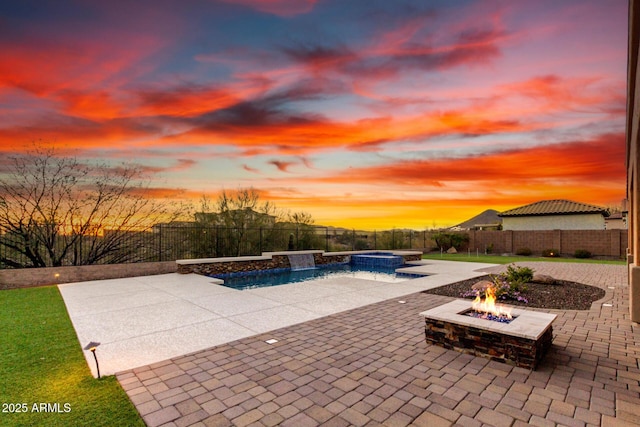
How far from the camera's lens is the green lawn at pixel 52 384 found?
8.59ft

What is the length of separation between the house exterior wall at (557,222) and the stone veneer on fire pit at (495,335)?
25348mm

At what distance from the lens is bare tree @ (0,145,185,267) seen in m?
10.2

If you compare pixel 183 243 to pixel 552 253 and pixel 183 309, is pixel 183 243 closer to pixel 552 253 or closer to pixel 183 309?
pixel 183 309

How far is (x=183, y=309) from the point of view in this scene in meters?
6.29

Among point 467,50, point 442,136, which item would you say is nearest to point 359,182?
point 442,136

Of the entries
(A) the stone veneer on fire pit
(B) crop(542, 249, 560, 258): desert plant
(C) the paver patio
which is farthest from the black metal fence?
(B) crop(542, 249, 560, 258): desert plant

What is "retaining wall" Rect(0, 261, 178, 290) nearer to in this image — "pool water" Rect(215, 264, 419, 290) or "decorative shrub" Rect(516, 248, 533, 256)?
"pool water" Rect(215, 264, 419, 290)

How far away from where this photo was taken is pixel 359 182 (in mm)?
16375

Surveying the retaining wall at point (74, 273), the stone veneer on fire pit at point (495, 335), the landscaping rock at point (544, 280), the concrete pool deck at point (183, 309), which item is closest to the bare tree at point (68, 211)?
the retaining wall at point (74, 273)

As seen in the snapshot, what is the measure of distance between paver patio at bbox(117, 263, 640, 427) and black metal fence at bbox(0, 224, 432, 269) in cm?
891

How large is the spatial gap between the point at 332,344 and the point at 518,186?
17.6 m

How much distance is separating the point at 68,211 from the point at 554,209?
30566 mm

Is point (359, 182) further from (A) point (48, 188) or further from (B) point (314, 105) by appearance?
(A) point (48, 188)

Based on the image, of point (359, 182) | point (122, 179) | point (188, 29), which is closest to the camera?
point (188, 29)
